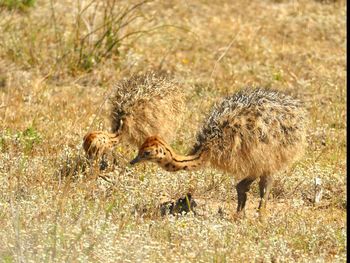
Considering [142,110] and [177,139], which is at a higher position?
[142,110]

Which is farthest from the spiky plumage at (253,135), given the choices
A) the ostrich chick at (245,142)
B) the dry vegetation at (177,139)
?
the dry vegetation at (177,139)

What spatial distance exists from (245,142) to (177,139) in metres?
1.71

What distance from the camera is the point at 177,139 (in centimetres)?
827

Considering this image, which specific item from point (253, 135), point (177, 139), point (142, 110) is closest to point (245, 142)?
point (253, 135)

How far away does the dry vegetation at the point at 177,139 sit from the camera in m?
5.76

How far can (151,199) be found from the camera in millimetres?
6730

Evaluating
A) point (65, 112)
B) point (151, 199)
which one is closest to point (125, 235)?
Result: point (151, 199)

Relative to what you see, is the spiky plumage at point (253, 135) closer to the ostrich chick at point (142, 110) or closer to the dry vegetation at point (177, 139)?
the dry vegetation at point (177, 139)

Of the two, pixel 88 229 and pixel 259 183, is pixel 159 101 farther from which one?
pixel 88 229

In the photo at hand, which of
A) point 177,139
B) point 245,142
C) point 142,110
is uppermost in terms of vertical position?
point 245,142

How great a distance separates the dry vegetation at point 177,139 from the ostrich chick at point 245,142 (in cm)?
30

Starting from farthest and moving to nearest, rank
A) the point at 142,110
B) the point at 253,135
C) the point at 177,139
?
the point at 177,139
the point at 142,110
the point at 253,135

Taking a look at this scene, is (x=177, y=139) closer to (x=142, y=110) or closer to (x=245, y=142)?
(x=142, y=110)

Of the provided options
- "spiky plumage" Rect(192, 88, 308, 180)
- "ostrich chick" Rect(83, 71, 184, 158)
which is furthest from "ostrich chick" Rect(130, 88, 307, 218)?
"ostrich chick" Rect(83, 71, 184, 158)
